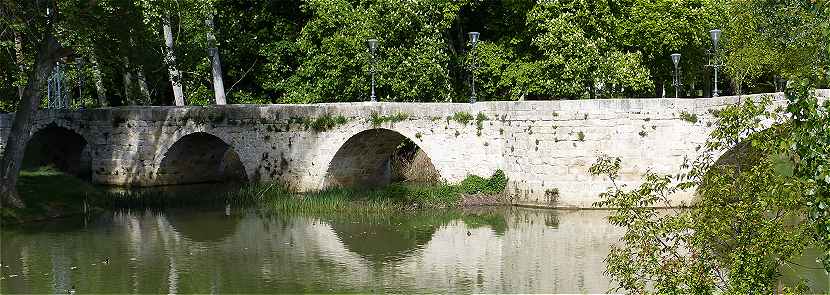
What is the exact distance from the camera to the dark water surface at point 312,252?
55.9 ft

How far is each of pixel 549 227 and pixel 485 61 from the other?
12.0 metres

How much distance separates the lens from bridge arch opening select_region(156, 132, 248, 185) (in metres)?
32.8

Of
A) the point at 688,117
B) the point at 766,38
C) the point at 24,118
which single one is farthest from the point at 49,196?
the point at 766,38

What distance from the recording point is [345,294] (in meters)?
16.1

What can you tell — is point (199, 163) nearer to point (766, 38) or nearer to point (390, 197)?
point (390, 197)

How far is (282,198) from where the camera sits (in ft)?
90.1

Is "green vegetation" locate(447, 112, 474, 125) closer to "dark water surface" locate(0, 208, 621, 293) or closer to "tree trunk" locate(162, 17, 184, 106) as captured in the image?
"dark water surface" locate(0, 208, 621, 293)

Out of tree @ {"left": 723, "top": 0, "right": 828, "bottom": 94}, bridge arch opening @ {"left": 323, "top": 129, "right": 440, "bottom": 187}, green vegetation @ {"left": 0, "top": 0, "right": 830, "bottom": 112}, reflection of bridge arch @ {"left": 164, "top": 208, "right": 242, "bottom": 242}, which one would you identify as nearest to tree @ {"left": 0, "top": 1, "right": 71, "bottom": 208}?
green vegetation @ {"left": 0, "top": 0, "right": 830, "bottom": 112}

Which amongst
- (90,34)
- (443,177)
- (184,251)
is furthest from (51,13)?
(443,177)

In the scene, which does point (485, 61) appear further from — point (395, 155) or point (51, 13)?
point (51, 13)

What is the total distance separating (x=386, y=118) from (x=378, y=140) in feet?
6.71

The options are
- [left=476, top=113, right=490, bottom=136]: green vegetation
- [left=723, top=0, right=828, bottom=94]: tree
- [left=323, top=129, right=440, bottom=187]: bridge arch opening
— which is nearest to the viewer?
[left=476, top=113, right=490, bottom=136]: green vegetation

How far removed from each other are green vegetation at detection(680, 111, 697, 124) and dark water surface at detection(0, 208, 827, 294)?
10.2ft

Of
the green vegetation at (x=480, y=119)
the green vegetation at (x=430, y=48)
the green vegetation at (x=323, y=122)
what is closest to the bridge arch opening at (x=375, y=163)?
the green vegetation at (x=323, y=122)
